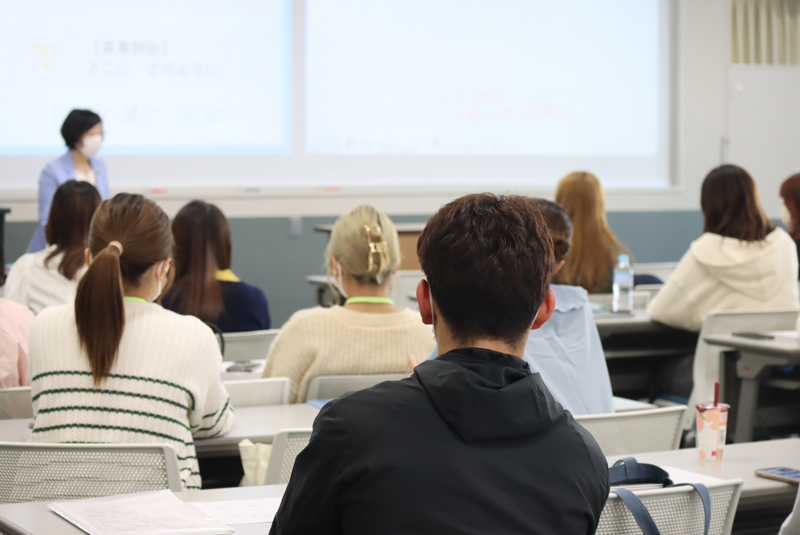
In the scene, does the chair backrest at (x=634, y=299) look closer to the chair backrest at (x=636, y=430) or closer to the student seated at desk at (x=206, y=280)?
the student seated at desk at (x=206, y=280)

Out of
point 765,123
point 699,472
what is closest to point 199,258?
point 699,472

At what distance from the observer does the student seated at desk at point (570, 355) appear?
7.06 ft

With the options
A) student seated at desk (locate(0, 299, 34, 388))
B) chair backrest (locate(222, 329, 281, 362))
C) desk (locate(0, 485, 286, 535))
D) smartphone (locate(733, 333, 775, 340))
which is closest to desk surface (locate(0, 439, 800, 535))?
desk (locate(0, 485, 286, 535))

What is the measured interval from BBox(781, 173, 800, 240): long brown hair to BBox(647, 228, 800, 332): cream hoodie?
42cm

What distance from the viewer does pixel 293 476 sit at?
101cm

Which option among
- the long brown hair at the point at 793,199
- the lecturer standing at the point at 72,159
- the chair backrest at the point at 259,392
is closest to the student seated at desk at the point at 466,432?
the chair backrest at the point at 259,392

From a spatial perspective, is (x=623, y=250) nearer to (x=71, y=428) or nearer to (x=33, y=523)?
(x=71, y=428)

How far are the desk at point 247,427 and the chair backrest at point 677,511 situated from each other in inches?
31.4

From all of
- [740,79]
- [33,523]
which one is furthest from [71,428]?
[740,79]

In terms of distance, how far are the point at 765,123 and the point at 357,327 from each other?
6403 mm

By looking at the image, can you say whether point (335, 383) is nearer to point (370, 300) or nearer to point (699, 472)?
point (370, 300)

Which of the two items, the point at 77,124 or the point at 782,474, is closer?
the point at 782,474

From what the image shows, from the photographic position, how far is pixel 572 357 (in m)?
2.18

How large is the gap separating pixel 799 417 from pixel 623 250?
1100mm
